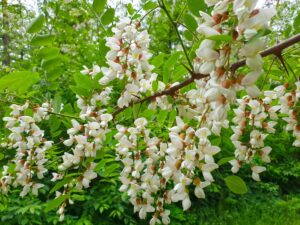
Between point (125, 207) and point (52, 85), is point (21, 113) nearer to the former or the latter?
point (52, 85)

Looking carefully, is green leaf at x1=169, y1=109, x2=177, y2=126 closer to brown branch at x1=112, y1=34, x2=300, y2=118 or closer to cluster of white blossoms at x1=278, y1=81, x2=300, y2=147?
Result: brown branch at x1=112, y1=34, x2=300, y2=118

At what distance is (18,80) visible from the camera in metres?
1.01

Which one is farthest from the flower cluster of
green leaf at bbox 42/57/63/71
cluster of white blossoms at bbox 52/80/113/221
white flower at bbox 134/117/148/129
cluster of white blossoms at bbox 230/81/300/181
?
green leaf at bbox 42/57/63/71

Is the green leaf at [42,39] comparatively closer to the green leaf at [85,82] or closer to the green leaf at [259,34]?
the green leaf at [85,82]

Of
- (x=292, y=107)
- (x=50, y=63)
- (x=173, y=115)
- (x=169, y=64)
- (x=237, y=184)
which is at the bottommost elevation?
(x=237, y=184)

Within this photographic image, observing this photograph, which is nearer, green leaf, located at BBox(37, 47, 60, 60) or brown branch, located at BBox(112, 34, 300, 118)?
brown branch, located at BBox(112, 34, 300, 118)

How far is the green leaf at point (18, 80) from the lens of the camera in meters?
0.98

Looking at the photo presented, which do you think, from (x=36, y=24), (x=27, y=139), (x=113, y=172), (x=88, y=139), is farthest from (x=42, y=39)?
(x=113, y=172)

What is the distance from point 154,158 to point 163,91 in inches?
7.6

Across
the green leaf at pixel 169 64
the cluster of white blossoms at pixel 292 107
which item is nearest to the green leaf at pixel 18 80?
the green leaf at pixel 169 64

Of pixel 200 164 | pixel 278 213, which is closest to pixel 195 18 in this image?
pixel 200 164

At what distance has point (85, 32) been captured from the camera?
499cm

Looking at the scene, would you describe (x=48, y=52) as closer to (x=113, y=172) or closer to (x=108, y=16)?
(x=108, y=16)

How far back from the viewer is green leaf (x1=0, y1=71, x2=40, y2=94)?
980 millimetres
